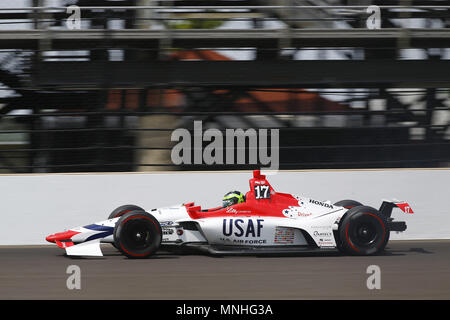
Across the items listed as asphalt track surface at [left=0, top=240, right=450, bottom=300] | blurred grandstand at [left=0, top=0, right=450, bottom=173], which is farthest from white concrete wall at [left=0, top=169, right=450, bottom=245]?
asphalt track surface at [left=0, top=240, right=450, bottom=300]

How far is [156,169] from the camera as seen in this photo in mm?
10211

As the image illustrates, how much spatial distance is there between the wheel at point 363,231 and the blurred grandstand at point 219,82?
2.60 metres

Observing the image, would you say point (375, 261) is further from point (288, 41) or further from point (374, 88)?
point (288, 41)

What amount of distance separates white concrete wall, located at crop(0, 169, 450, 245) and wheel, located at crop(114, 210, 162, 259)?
217 centimetres

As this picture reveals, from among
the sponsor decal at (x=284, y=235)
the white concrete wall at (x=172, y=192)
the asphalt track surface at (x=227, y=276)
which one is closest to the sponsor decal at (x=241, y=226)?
the sponsor decal at (x=284, y=235)

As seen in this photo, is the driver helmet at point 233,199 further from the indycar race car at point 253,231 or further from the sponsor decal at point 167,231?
the sponsor decal at point 167,231

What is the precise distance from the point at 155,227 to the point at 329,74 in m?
5.22

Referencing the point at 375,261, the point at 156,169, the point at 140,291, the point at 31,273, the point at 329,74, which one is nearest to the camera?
the point at 140,291

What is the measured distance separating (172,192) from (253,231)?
2.44m

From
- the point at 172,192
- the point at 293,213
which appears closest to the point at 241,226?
the point at 293,213

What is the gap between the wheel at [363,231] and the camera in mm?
7703

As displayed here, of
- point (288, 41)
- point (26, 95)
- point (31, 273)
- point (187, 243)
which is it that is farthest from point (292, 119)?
point (31, 273)

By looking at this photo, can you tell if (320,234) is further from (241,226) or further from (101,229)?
(101,229)

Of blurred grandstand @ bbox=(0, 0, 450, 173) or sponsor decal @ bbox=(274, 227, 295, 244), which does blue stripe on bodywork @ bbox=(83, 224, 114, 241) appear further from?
blurred grandstand @ bbox=(0, 0, 450, 173)
